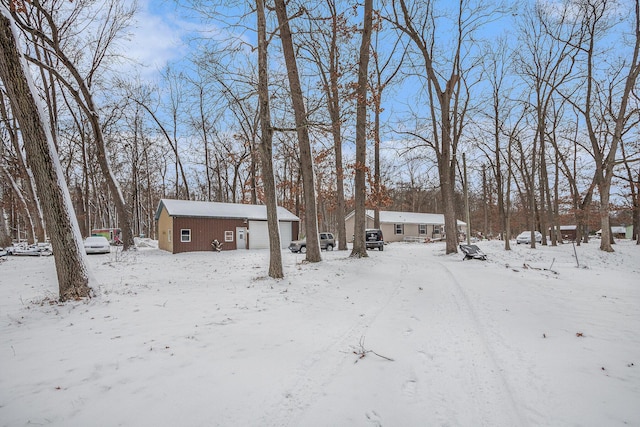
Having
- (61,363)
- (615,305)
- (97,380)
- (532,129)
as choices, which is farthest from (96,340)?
(532,129)

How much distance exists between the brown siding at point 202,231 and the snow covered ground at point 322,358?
45.9ft

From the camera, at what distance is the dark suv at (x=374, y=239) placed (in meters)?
23.3

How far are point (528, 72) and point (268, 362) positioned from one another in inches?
969

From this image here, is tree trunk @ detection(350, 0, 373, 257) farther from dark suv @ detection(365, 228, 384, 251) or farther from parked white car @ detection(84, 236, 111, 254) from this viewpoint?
parked white car @ detection(84, 236, 111, 254)

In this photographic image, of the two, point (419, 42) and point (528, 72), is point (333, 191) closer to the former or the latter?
point (419, 42)

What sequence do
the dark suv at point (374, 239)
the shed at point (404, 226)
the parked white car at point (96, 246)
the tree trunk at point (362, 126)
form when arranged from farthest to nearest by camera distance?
the shed at point (404, 226) → the dark suv at point (374, 239) → the parked white car at point (96, 246) → the tree trunk at point (362, 126)

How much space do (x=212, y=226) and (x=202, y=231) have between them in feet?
2.60

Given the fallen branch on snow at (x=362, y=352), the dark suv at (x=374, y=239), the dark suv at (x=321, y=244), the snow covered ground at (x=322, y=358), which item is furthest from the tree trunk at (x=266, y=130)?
the dark suv at (x=374, y=239)

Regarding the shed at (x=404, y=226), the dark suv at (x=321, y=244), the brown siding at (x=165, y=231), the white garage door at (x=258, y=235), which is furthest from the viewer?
the shed at (x=404, y=226)

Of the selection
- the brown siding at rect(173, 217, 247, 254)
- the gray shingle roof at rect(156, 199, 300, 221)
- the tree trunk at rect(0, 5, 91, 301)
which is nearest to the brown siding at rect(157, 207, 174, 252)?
the brown siding at rect(173, 217, 247, 254)

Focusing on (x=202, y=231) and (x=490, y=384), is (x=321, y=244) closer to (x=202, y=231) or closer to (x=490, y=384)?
(x=202, y=231)

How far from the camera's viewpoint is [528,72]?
2052cm

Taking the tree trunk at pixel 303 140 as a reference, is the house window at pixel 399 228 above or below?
below

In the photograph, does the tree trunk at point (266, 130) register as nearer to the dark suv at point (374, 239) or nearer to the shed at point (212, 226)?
the shed at point (212, 226)
